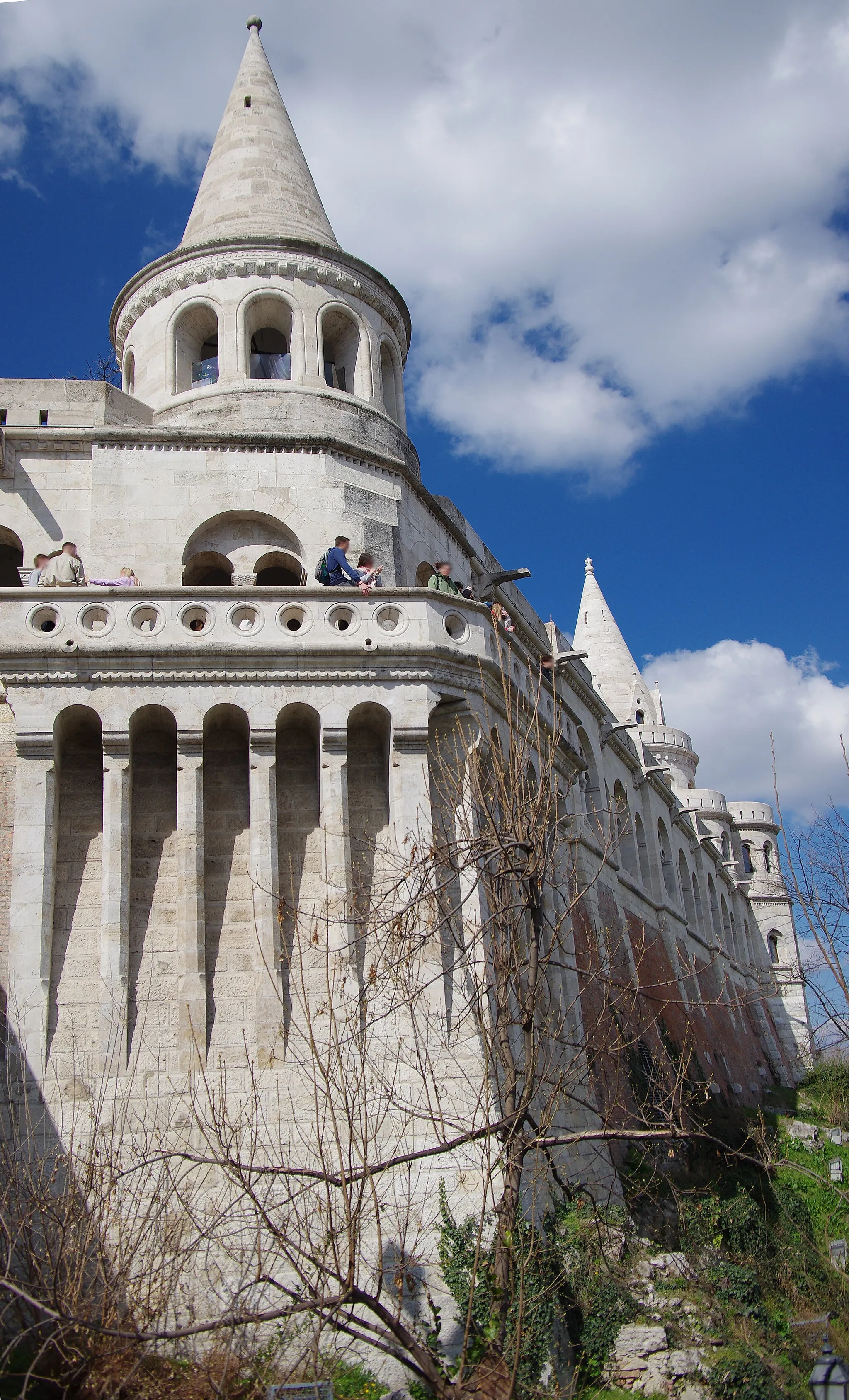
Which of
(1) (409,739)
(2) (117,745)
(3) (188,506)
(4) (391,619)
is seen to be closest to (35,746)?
(2) (117,745)

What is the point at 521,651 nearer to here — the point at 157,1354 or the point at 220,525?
the point at 220,525

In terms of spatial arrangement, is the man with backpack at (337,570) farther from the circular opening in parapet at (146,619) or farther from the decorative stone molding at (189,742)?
the decorative stone molding at (189,742)

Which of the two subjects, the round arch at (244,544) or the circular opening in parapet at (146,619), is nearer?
the circular opening in parapet at (146,619)

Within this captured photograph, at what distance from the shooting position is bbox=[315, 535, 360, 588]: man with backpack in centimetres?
1298

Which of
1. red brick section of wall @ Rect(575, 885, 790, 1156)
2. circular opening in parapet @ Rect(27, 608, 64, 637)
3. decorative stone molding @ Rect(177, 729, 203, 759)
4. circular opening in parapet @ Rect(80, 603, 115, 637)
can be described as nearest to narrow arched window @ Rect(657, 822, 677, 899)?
red brick section of wall @ Rect(575, 885, 790, 1156)

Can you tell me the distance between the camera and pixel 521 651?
14.7m

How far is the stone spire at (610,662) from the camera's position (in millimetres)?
37906

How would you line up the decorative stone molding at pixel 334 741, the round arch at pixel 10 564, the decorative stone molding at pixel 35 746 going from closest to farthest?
the decorative stone molding at pixel 35 746
the decorative stone molding at pixel 334 741
the round arch at pixel 10 564

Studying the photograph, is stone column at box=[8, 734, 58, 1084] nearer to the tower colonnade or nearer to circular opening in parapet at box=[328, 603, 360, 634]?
the tower colonnade

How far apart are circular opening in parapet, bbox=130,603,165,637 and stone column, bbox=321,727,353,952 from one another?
6.11ft

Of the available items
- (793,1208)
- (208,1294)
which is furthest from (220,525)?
(793,1208)

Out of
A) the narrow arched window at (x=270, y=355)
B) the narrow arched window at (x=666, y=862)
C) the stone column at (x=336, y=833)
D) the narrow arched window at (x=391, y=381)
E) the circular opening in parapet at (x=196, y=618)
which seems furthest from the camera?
the narrow arched window at (x=666, y=862)

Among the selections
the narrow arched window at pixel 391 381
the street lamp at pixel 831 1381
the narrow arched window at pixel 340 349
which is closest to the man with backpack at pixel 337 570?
the narrow arched window at pixel 340 349

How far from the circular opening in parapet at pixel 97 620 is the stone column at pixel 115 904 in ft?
3.45
